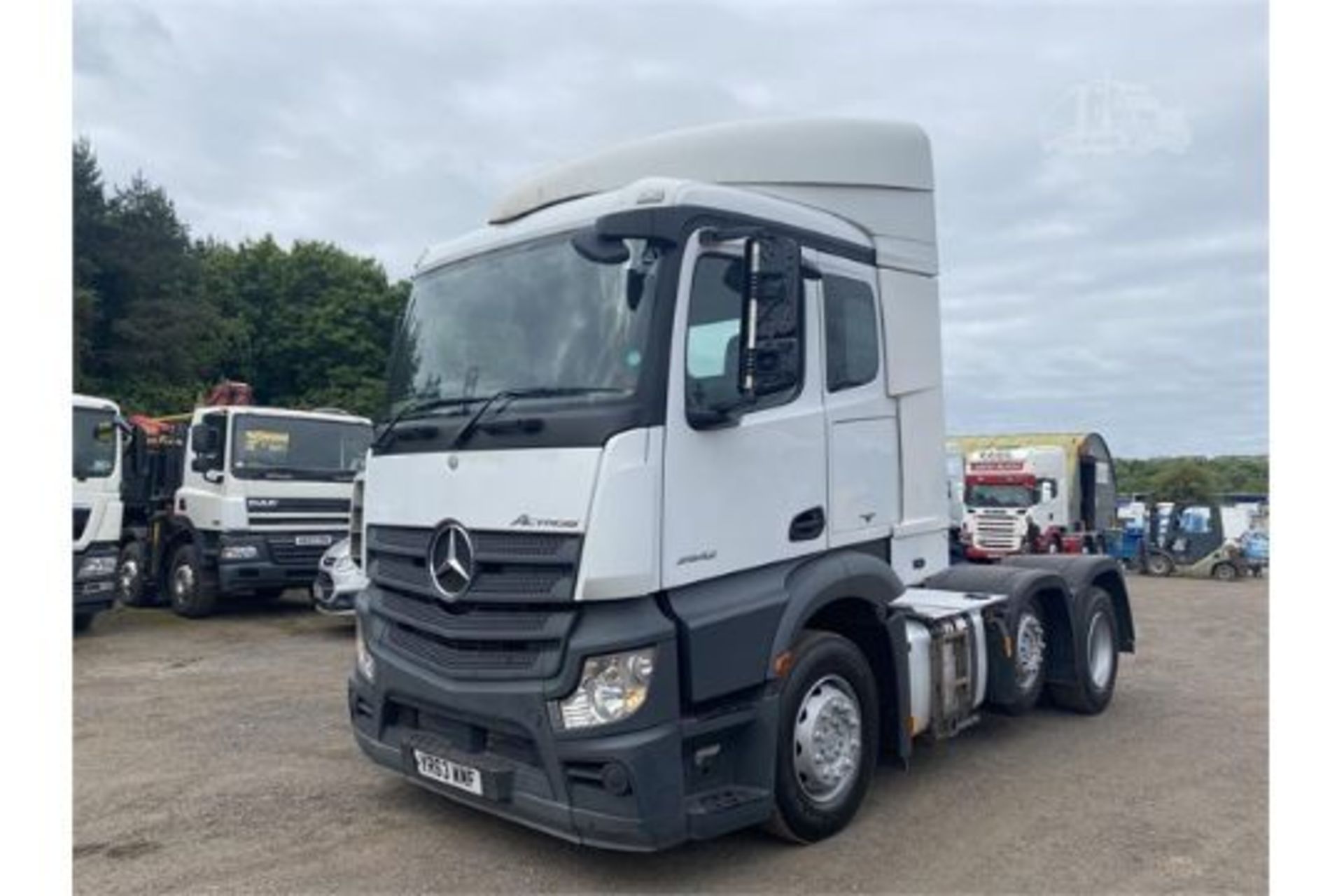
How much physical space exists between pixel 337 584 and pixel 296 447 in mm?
2397

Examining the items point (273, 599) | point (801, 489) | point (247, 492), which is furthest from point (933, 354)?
point (273, 599)

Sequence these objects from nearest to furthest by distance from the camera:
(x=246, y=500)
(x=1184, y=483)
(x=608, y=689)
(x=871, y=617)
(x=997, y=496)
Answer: (x=608, y=689), (x=871, y=617), (x=246, y=500), (x=997, y=496), (x=1184, y=483)

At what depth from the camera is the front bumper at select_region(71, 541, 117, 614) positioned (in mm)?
A: 10227

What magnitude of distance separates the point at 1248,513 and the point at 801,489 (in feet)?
72.0

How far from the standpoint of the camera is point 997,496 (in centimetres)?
2289

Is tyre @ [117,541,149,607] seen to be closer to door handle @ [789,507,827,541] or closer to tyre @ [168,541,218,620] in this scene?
tyre @ [168,541,218,620]

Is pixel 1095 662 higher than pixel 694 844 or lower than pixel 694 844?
higher

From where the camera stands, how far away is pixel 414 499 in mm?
4535

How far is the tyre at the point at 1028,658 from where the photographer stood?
6098mm

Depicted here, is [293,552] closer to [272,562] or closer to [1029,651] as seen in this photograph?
[272,562]

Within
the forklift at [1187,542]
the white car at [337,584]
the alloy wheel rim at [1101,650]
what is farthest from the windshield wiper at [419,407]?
Result: the forklift at [1187,542]

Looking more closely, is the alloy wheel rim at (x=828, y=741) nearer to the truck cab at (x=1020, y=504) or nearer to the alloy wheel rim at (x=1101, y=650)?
the alloy wheel rim at (x=1101, y=650)

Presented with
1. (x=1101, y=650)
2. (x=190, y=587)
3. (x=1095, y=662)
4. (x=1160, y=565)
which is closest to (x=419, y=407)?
(x=1095, y=662)

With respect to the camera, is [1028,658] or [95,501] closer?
[1028,658]
